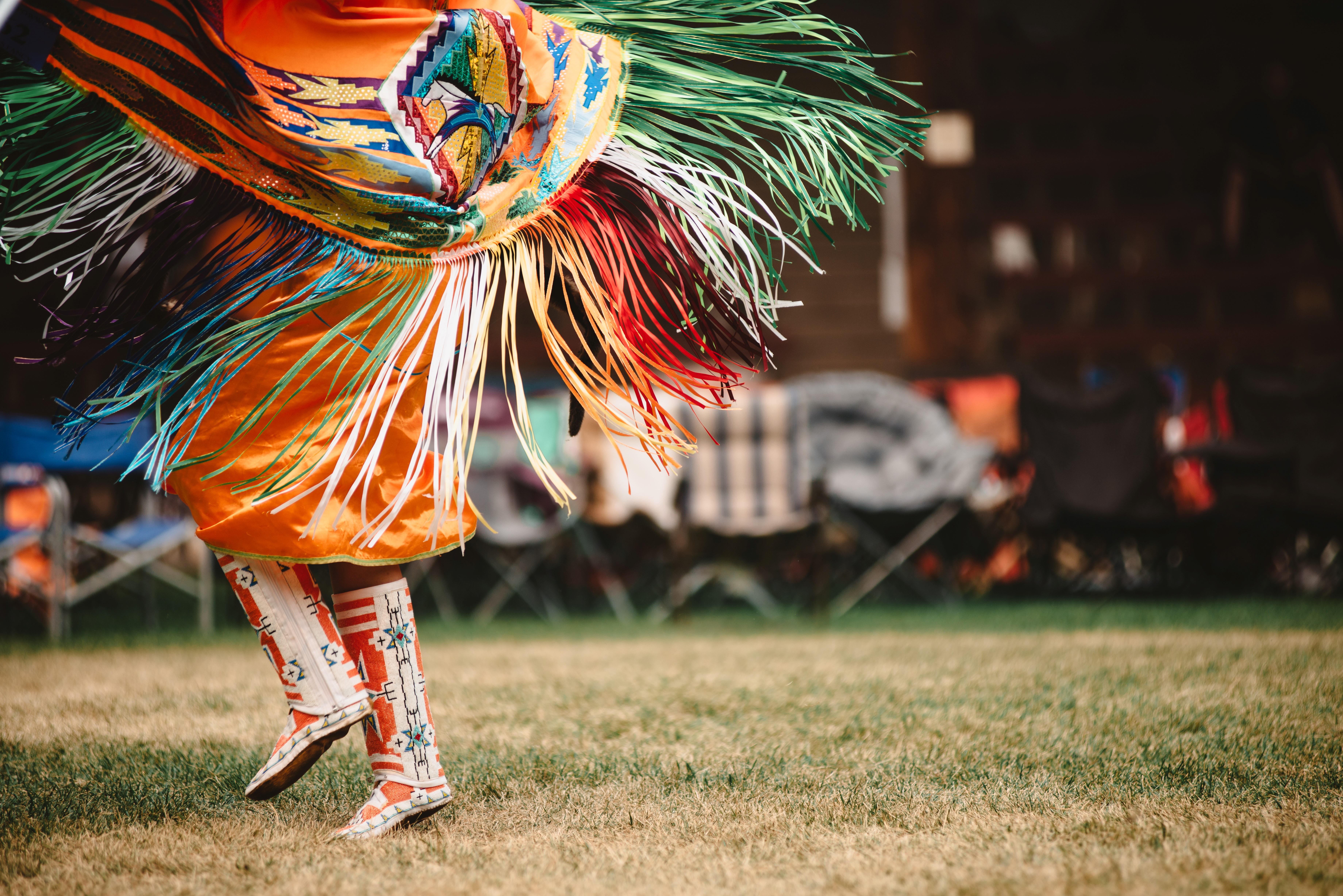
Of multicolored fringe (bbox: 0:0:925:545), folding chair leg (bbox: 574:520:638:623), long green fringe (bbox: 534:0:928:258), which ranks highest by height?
long green fringe (bbox: 534:0:928:258)

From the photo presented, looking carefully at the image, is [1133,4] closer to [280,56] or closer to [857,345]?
[857,345]

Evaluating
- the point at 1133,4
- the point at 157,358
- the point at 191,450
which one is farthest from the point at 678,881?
A: the point at 1133,4

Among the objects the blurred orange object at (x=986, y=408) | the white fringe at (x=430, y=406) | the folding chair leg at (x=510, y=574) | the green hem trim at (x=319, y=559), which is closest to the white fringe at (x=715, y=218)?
the white fringe at (x=430, y=406)

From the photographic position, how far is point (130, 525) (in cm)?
499

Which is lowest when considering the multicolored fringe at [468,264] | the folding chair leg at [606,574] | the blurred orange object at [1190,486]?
the folding chair leg at [606,574]

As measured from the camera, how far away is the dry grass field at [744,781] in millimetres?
1354

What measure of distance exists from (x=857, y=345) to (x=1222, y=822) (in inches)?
299

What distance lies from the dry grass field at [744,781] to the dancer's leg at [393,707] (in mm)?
59

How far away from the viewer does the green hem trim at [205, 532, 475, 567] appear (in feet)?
5.09

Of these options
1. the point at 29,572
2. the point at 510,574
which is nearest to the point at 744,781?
the point at 510,574

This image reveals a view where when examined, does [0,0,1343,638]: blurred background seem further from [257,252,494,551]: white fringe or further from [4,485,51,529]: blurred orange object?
[257,252,494,551]: white fringe

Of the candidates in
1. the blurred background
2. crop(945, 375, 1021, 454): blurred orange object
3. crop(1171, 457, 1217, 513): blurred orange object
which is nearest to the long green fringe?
the blurred background

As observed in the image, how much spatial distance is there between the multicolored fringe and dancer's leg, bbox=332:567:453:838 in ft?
0.41

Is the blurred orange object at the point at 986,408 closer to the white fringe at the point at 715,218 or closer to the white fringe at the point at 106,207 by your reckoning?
the white fringe at the point at 715,218
